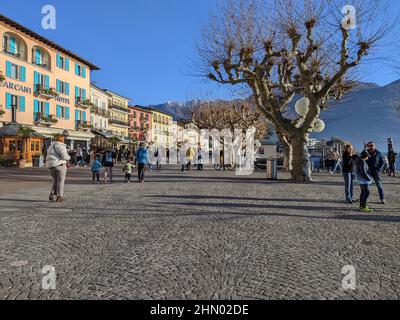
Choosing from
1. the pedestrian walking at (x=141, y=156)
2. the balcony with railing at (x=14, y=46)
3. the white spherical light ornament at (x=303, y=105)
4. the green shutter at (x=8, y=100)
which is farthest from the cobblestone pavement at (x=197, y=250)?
the balcony with railing at (x=14, y=46)

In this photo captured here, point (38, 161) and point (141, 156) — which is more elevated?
point (141, 156)

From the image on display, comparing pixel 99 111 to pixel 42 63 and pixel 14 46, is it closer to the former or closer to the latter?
pixel 42 63

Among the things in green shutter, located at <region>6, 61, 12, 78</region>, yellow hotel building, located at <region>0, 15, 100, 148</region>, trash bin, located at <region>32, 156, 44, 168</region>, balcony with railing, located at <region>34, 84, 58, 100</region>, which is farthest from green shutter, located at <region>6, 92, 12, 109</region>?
trash bin, located at <region>32, 156, 44, 168</region>

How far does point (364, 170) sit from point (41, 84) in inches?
1380

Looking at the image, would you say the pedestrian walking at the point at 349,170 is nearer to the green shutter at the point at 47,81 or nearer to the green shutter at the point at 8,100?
the green shutter at the point at 8,100

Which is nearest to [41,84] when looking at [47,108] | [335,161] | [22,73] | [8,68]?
[22,73]

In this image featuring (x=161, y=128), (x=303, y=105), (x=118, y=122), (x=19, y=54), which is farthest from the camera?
(x=161, y=128)

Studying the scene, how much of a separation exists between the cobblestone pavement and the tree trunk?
295 inches

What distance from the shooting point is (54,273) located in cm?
401

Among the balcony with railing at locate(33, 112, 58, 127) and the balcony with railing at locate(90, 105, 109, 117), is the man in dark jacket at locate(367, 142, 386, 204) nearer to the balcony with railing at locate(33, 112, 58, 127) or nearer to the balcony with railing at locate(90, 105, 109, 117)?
the balcony with railing at locate(33, 112, 58, 127)

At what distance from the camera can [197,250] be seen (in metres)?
4.98

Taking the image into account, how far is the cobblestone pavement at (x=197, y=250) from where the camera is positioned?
358cm

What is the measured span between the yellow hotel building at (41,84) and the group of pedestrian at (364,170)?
29060mm
